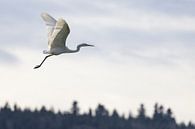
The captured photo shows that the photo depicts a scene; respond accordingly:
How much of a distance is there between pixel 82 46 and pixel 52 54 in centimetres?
279

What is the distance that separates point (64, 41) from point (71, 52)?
86 cm

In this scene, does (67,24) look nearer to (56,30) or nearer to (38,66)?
(56,30)

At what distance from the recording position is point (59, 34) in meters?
66.2

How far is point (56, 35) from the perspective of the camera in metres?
66.0

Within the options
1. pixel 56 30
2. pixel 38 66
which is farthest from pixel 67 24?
pixel 38 66

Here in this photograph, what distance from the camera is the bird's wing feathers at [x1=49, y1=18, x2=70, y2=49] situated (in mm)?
64688

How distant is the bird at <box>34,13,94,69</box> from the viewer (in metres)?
64.9

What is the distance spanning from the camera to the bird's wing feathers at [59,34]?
212 feet

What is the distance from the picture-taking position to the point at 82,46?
228 ft

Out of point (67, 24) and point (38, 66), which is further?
point (38, 66)

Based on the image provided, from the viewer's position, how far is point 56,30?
65.0 metres

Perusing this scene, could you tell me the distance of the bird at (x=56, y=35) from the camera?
64.9 meters

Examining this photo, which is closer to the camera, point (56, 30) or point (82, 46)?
point (56, 30)

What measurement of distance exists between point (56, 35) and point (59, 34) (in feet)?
0.99
